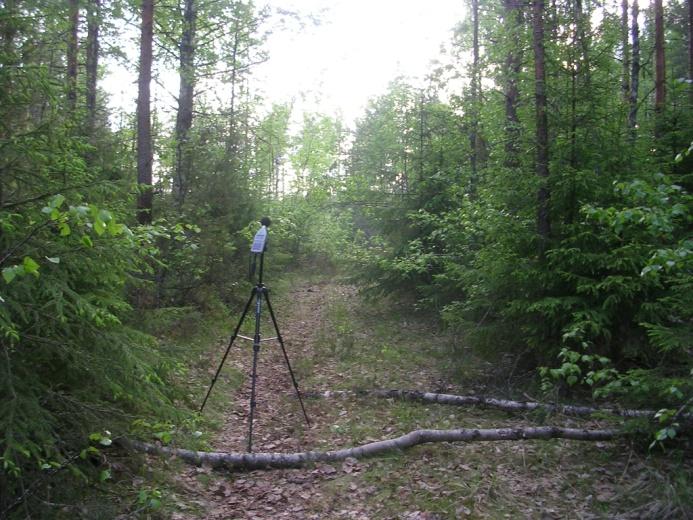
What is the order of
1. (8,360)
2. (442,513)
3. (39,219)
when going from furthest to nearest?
(442,513) < (39,219) < (8,360)

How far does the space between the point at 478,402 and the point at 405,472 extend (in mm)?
2238

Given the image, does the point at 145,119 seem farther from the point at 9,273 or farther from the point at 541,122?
the point at 9,273

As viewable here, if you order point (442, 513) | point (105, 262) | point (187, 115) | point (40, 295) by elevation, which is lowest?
point (442, 513)

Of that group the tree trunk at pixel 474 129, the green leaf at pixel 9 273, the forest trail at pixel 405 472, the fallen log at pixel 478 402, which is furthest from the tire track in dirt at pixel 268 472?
the tree trunk at pixel 474 129

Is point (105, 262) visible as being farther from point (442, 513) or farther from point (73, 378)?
point (442, 513)

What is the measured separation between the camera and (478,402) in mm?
7844

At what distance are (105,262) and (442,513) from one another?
402 centimetres

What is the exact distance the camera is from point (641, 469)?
5.49 metres

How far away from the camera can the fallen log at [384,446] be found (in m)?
6.18

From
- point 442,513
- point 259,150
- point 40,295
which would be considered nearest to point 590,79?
point 442,513

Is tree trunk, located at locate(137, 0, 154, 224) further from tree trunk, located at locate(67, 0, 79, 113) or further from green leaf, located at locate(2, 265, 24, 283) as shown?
green leaf, located at locate(2, 265, 24, 283)

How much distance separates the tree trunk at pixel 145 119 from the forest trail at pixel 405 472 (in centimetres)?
381

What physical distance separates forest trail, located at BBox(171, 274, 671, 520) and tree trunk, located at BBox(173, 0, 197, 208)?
477 cm

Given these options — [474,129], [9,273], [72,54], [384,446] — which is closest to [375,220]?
[474,129]
